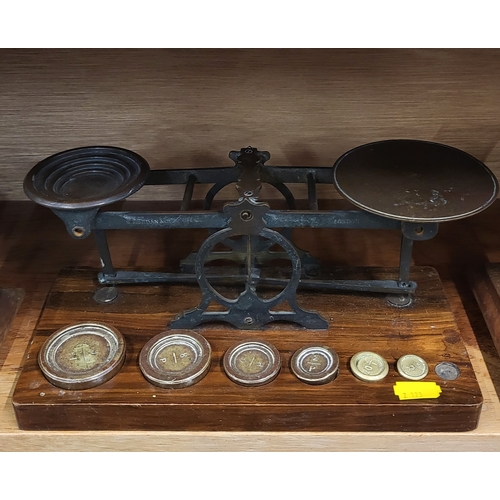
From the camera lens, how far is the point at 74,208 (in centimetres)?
85

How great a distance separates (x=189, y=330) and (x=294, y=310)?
167 millimetres

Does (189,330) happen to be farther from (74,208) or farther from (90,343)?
(74,208)

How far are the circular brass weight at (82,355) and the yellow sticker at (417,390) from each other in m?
0.41

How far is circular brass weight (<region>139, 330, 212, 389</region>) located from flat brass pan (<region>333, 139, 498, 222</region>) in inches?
12.4

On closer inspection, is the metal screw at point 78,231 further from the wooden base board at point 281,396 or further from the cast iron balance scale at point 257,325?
the wooden base board at point 281,396

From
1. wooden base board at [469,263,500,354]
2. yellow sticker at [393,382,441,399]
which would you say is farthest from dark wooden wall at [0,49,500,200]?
yellow sticker at [393,382,441,399]

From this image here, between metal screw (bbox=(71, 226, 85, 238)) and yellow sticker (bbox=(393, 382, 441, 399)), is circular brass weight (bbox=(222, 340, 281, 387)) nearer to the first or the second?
yellow sticker (bbox=(393, 382, 441, 399))

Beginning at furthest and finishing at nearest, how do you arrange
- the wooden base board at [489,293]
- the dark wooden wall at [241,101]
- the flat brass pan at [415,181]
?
1. the dark wooden wall at [241,101]
2. the wooden base board at [489,293]
3. the flat brass pan at [415,181]

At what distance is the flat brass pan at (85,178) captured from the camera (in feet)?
2.86

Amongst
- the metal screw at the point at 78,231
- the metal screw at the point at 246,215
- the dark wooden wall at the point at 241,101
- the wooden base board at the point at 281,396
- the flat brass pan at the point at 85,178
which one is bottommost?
the wooden base board at the point at 281,396

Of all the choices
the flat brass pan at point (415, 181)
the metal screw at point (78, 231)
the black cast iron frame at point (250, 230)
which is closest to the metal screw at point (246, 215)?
the black cast iron frame at point (250, 230)

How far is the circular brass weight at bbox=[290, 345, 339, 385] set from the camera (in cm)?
88

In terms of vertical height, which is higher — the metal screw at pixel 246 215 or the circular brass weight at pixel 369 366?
the metal screw at pixel 246 215
